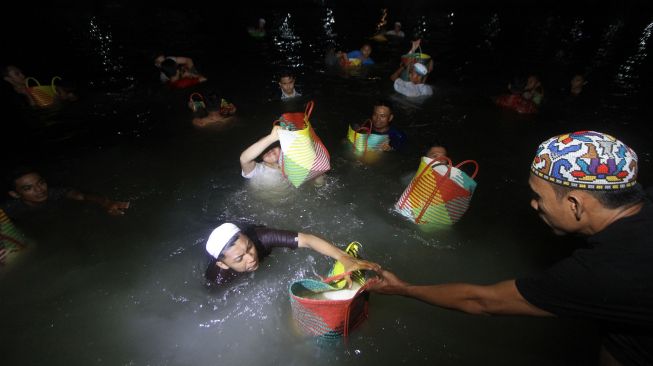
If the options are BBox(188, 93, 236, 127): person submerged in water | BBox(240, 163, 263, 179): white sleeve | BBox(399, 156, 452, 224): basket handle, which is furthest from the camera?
BBox(188, 93, 236, 127): person submerged in water

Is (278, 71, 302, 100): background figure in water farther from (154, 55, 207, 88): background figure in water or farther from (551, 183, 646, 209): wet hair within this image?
(551, 183, 646, 209): wet hair

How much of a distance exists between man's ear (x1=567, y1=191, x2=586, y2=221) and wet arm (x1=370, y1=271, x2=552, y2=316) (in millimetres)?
593

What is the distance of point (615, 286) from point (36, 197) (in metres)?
6.37

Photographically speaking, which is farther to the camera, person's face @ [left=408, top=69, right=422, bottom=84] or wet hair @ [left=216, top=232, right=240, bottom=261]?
person's face @ [left=408, top=69, right=422, bottom=84]

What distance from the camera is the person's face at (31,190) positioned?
4289 millimetres

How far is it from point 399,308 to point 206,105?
707cm

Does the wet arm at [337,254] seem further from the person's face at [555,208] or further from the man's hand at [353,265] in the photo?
the person's face at [555,208]

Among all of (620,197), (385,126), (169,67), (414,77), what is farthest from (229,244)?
(169,67)

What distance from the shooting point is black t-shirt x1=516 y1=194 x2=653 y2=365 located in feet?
4.81

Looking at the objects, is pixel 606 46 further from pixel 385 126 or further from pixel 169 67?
pixel 169 67

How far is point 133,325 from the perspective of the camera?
3.29m

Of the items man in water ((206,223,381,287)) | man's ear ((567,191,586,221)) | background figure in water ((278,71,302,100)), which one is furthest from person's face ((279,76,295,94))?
man's ear ((567,191,586,221))

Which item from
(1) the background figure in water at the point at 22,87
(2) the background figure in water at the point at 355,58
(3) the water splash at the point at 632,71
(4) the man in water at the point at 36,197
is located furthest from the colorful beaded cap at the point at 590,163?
(3) the water splash at the point at 632,71

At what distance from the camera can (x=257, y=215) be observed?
182 inches
